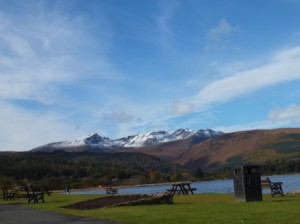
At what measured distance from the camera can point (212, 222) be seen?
15867mm

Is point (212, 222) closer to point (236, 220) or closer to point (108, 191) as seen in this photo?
point (236, 220)

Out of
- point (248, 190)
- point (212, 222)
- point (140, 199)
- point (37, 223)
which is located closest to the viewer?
point (212, 222)

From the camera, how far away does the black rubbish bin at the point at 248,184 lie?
25.8m

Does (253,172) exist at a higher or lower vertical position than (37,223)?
higher

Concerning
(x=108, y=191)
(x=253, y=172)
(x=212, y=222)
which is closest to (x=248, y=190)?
(x=253, y=172)

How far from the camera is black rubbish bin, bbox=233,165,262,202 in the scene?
84.6ft

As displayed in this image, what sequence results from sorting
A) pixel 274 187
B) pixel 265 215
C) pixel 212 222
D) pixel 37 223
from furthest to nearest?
pixel 274 187, pixel 37 223, pixel 265 215, pixel 212 222

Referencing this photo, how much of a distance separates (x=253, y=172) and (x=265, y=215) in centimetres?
939

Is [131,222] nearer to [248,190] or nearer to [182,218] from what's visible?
[182,218]

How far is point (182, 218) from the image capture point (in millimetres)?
17984

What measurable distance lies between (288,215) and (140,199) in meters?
13.3

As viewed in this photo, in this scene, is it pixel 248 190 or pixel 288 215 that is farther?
pixel 248 190

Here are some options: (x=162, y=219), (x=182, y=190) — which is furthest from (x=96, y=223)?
(x=182, y=190)

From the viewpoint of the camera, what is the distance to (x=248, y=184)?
2586 centimetres
